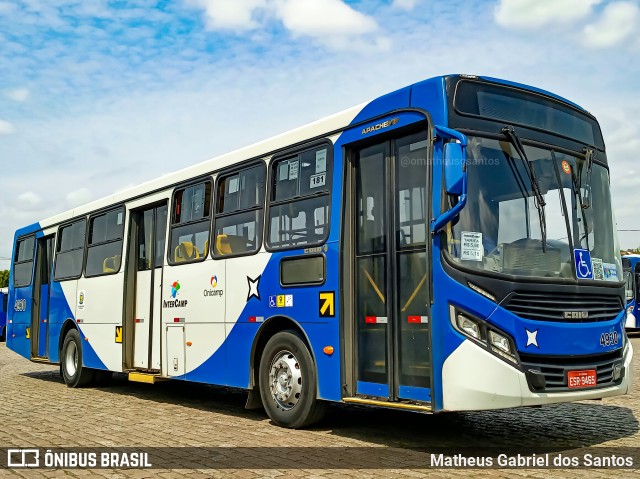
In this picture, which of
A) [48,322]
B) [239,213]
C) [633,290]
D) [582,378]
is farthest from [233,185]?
[633,290]

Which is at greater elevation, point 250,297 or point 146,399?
point 250,297

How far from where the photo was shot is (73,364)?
14820 mm

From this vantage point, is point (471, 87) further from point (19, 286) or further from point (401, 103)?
point (19, 286)

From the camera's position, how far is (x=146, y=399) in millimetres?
12570

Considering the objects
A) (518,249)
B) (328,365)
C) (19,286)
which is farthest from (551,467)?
(19,286)

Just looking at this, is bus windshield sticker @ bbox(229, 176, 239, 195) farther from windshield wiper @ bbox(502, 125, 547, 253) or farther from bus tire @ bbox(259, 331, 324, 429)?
windshield wiper @ bbox(502, 125, 547, 253)

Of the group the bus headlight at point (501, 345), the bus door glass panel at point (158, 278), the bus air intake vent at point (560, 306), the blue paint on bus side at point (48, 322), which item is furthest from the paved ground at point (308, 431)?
the blue paint on bus side at point (48, 322)

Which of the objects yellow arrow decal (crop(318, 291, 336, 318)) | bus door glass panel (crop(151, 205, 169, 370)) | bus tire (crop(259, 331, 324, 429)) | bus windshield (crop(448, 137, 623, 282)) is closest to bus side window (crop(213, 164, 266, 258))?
bus tire (crop(259, 331, 324, 429))

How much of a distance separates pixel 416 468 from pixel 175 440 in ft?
9.75

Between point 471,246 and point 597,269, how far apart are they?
158 cm

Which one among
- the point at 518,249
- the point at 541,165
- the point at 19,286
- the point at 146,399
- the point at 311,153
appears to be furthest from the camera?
the point at 19,286

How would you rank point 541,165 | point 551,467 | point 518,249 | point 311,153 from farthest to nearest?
1. point 311,153
2. point 541,165
3. point 518,249
4. point 551,467

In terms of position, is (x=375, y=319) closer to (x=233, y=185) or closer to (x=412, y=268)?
(x=412, y=268)

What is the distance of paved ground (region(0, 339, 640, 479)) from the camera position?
6.62m
